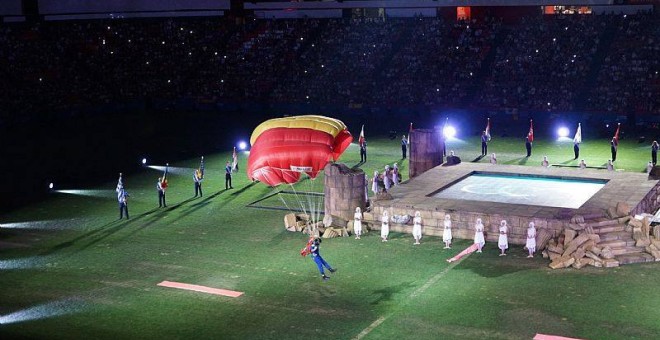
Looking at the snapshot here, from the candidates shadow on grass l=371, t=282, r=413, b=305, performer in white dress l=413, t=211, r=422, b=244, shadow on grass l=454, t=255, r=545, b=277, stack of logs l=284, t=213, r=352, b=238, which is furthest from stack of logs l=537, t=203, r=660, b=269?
stack of logs l=284, t=213, r=352, b=238

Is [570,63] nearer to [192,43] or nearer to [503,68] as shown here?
[503,68]

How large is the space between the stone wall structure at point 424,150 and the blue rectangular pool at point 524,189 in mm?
1772

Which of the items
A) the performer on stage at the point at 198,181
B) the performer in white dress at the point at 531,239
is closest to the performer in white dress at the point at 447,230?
the performer in white dress at the point at 531,239

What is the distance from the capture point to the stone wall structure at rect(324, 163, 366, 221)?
30906 mm

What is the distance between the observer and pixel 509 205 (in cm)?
3047

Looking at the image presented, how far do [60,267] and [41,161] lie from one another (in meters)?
20.5

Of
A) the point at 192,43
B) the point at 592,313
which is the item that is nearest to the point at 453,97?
the point at 192,43

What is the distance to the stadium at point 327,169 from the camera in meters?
23.3

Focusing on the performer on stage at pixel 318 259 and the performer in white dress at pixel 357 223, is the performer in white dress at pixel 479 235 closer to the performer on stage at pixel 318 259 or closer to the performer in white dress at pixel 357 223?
the performer in white dress at pixel 357 223

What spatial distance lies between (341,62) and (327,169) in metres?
37.8

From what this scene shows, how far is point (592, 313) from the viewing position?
22078 mm

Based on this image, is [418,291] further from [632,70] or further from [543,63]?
[543,63]

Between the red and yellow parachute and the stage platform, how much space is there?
2477mm

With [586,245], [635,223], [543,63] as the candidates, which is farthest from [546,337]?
[543,63]
